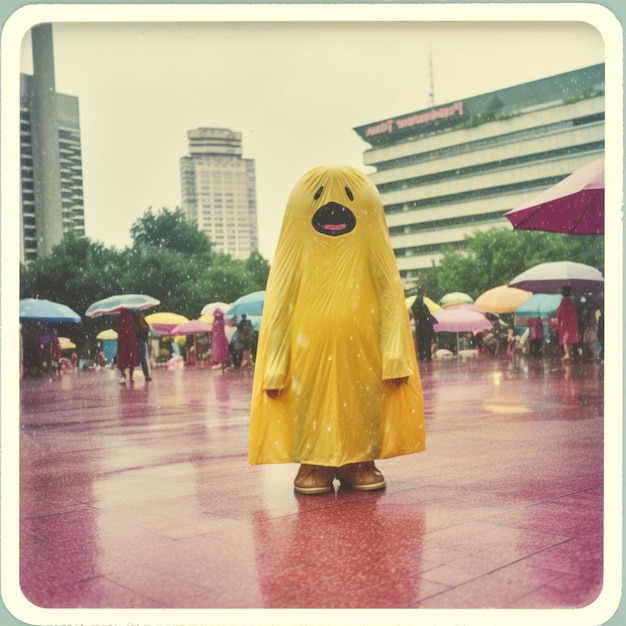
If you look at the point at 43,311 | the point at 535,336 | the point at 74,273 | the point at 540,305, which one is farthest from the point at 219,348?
the point at 43,311

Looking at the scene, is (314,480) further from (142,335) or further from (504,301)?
(504,301)

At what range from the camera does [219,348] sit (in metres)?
17.4

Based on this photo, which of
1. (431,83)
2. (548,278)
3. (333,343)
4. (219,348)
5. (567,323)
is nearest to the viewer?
(333,343)

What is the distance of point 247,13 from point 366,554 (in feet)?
9.06

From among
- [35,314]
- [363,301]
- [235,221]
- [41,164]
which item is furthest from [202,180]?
[363,301]

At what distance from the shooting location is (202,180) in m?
6.12

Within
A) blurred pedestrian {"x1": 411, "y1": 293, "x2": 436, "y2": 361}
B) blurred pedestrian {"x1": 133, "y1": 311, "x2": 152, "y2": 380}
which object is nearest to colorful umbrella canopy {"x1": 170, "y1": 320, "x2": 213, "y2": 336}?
blurred pedestrian {"x1": 133, "y1": 311, "x2": 152, "y2": 380}

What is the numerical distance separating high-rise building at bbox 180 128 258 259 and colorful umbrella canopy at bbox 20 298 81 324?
131 centimetres

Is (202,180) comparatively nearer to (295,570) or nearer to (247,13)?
(247,13)

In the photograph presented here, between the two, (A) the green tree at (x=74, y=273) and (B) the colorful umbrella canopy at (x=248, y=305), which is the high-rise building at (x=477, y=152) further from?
(A) the green tree at (x=74, y=273)

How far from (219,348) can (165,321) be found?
13.0ft

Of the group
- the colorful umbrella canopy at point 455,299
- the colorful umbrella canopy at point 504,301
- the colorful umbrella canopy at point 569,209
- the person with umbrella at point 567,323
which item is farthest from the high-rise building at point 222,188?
the colorful umbrella canopy at point 455,299

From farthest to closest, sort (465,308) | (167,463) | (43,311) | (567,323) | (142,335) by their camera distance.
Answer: (465,308) < (567,323) < (142,335) < (167,463) < (43,311)

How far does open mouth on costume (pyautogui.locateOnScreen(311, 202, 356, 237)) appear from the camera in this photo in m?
4.56
